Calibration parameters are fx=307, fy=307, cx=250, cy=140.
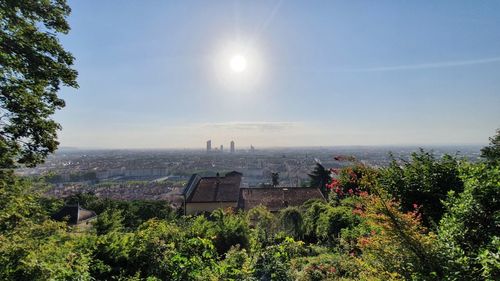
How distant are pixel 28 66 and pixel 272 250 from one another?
5757 mm

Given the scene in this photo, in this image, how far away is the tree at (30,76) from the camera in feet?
18.5

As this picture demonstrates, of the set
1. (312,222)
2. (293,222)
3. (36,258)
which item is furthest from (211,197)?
(36,258)

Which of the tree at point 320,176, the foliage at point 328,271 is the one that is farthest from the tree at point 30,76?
the tree at point 320,176

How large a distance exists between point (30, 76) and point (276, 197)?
1635 centimetres

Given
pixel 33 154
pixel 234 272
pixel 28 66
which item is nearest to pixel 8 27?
pixel 28 66

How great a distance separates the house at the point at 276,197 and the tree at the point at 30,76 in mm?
13225

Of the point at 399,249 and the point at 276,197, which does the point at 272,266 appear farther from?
the point at 276,197

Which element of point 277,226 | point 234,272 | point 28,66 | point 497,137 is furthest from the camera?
point 497,137

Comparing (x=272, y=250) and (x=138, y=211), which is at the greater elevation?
(x=272, y=250)

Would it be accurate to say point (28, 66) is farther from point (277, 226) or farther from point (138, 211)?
point (138, 211)

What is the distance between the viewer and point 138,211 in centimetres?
2445

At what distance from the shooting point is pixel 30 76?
20.1 ft

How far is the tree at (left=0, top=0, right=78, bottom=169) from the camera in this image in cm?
565

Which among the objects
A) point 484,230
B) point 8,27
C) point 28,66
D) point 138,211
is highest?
point 8,27
